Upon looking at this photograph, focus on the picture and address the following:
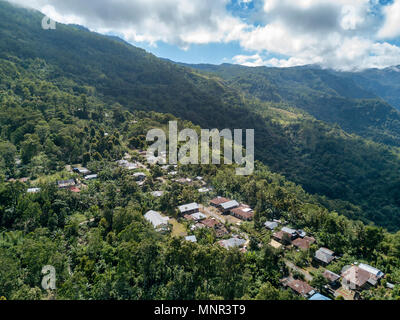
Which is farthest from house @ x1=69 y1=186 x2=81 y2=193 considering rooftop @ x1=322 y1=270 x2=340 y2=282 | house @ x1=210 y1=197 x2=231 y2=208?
rooftop @ x1=322 y1=270 x2=340 y2=282

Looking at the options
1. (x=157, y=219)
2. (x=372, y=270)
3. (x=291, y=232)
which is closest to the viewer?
(x=372, y=270)

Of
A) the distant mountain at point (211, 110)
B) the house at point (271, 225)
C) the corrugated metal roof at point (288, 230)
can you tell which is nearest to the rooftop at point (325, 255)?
the corrugated metal roof at point (288, 230)

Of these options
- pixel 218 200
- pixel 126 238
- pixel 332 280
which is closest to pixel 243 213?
pixel 218 200

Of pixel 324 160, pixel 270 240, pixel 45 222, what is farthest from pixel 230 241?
pixel 324 160

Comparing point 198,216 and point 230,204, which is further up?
point 230,204

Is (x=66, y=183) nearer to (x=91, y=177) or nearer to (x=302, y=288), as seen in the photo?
(x=91, y=177)

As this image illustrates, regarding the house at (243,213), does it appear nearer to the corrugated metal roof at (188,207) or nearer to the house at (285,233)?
the house at (285,233)

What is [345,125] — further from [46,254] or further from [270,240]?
[46,254]

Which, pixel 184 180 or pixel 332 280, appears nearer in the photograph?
pixel 332 280
